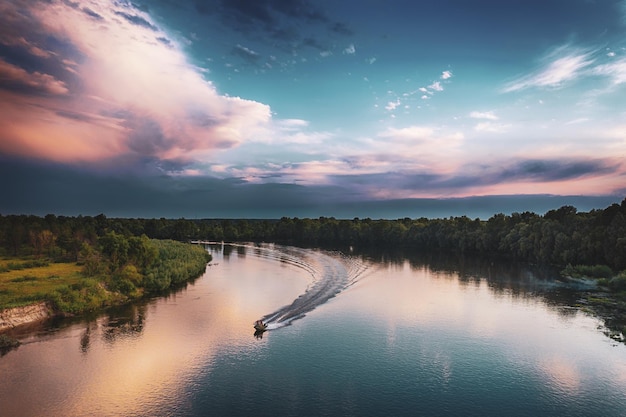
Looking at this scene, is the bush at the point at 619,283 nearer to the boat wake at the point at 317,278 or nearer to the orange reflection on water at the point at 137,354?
the boat wake at the point at 317,278

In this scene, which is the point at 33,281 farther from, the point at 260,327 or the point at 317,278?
the point at 317,278

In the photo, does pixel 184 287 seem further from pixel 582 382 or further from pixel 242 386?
pixel 582 382

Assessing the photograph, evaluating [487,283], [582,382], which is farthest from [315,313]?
[487,283]

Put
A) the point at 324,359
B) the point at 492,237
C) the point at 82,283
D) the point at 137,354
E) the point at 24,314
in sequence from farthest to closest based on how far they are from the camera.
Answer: the point at 492,237 < the point at 82,283 < the point at 24,314 < the point at 137,354 < the point at 324,359

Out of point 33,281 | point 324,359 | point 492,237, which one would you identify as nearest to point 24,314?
point 33,281

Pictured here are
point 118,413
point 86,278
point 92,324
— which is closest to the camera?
point 118,413

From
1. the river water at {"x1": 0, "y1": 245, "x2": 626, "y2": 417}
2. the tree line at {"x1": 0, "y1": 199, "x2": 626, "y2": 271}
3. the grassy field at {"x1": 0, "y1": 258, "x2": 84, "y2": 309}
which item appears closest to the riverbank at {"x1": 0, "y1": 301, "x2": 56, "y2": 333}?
the grassy field at {"x1": 0, "y1": 258, "x2": 84, "y2": 309}
